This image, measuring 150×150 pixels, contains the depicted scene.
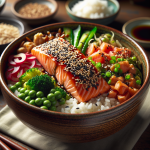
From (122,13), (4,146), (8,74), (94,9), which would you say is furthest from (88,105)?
(122,13)

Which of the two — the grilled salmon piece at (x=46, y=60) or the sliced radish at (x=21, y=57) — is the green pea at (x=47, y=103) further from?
the sliced radish at (x=21, y=57)

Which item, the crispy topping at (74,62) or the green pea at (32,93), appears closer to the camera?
the green pea at (32,93)

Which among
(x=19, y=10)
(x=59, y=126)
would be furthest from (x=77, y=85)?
(x=19, y=10)

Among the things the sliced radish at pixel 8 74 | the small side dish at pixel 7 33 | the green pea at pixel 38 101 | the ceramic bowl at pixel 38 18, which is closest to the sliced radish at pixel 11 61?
the sliced radish at pixel 8 74

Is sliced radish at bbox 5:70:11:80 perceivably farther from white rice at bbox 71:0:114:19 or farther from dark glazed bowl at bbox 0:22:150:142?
white rice at bbox 71:0:114:19

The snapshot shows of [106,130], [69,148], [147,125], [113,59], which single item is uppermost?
[113,59]

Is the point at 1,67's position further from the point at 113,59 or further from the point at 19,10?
the point at 19,10

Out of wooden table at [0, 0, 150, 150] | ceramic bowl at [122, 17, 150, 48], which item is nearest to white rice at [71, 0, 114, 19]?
wooden table at [0, 0, 150, 150]
